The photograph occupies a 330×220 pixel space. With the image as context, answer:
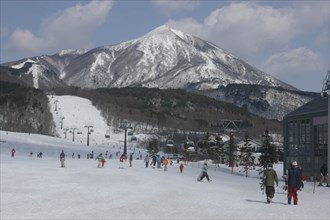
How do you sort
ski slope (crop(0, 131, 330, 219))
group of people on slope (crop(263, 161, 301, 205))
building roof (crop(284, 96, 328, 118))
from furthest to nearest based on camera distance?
building roof (crop(284, 96, 328, 118)), group of people on slope (crop(263, 161, 301, 205)), ski slope (crop(0, 131, 330, 219))

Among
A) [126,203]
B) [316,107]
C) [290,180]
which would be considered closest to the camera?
[126,203]

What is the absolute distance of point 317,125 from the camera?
6138cm

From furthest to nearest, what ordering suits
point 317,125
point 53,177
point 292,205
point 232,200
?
point 317,125 < point 53,177 < point 232,200 < point 292,205

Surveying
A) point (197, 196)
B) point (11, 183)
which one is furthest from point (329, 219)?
point (11, 183)

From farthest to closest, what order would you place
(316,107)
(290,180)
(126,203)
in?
1. (316,107)
2. (290,180)
3. (126,203)

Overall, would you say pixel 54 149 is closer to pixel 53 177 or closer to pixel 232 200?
pixel 53 177

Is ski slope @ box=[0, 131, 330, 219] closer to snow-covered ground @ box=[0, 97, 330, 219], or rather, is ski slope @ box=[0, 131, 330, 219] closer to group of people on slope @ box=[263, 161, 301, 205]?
snow-covered ground @ box=[0, 97, 330, 219]

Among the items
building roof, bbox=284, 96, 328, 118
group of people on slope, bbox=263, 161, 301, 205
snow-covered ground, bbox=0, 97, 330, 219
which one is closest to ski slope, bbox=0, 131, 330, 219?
snow-covered ground, bbox=0, 97, 330, 219

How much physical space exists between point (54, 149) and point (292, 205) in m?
93.5

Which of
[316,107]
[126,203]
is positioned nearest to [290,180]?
[126,203]

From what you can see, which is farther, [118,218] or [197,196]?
[197,196]

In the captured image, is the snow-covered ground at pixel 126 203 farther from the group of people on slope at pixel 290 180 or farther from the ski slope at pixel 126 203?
→ the group of people on slope at pixel 290 180

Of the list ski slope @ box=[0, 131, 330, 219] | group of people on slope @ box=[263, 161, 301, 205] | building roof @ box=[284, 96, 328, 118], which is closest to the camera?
ski slope @ box=[0, 131, 330, 219]

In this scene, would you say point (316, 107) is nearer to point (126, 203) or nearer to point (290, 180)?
point (290, 180)
